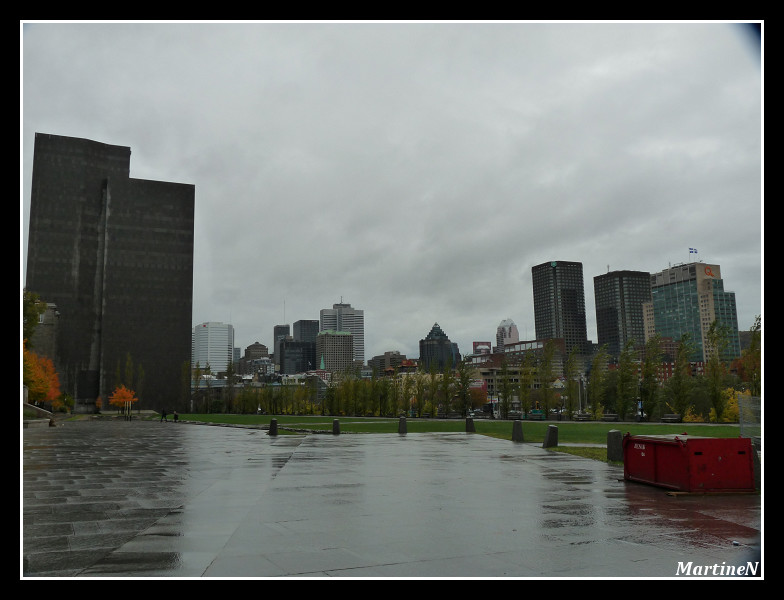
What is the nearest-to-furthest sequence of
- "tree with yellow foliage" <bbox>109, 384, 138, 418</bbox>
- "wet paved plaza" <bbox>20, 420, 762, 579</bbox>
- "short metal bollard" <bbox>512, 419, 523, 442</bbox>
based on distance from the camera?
"wet paved plaza" <bbox>20, 420, 762, 579</bbox> < "short metal bollard" <bbox>512, 419, 523, 442</bbox> < "tree with yellow foliage" <bbox>109, 384, 138, 418</bbox>

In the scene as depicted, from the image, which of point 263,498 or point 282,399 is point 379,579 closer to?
point 263,498

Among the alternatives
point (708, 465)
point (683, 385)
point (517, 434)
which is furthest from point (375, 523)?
point (683, 385)

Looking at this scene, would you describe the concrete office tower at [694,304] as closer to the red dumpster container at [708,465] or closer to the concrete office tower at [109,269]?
the red dumpster container at [708,465]

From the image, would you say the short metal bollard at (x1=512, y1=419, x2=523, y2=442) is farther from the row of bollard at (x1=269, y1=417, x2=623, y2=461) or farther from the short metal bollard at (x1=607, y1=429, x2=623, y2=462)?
the short metal bollard at (x1=607, y1=429, x2=623, y2=462)

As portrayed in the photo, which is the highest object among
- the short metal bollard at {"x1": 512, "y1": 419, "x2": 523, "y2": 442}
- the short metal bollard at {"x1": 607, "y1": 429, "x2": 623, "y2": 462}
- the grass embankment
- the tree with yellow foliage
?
the short metal bollard at {"x1": 607, "y1": 429, "x2": 623, "y2": 462}

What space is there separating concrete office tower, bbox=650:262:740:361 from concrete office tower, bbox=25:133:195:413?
303 feet

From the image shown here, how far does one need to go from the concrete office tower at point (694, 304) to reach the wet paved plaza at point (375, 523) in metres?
55.5

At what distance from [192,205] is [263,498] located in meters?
124

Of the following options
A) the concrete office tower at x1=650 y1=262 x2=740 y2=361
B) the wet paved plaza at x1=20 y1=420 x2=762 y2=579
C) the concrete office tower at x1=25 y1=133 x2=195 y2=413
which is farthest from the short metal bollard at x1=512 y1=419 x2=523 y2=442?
the concrete office tower at x1=25 y1=133 x2=195 y2=413

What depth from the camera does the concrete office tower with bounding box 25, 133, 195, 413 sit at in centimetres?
11369

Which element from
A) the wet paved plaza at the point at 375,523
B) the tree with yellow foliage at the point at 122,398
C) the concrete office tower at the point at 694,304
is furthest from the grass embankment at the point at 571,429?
the tree with yellow foliage at the point at 122,398

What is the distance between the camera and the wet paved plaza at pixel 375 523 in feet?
20.4

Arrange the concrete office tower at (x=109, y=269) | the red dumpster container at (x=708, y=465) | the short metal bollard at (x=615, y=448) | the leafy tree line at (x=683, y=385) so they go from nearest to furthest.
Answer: the red dumpster container at (x=708, y=465) < the short metal bollard at (x=615, y=448) < the leafy tree line at (x=683, y=385) < the concrete office tower at (x=109, y=269)

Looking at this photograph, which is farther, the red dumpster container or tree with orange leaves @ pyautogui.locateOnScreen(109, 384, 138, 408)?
tree with orange leaves @ pyautogui.locateOnScreen(109, 384, 138, 408)
